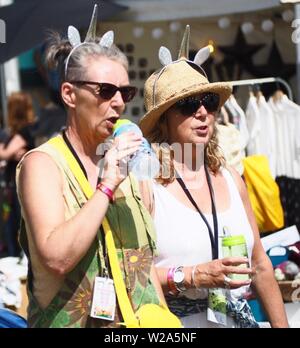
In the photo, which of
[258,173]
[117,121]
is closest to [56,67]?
[117,121]

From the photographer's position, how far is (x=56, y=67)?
256cm

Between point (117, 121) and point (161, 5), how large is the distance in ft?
14.3

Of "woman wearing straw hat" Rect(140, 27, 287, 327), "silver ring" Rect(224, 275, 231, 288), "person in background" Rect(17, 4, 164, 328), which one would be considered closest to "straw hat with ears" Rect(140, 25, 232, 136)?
"woman wearing straw hat" Rect(140, 27, 287, 327)

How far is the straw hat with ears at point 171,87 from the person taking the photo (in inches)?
116

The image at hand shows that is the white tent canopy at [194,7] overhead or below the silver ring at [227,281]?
overhead

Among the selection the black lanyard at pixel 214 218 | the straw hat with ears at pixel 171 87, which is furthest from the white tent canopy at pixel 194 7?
the black lanyard at pixel 214 218

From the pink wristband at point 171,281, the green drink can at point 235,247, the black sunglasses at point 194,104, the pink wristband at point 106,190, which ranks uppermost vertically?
the black sunglasses at point 194,104

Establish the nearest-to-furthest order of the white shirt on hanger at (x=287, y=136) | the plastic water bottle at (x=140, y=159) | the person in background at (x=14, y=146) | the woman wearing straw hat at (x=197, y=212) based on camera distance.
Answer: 1. the plastic water bottle at (x=140, y=159)
2. the woman wearing straw hat at (x=197, y=212)
3. the white shirt on hanger at (x=287, y=136)
4. the person in background at (x=14, y=146)

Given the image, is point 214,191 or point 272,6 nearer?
point 214,191

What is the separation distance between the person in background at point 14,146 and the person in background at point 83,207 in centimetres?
499

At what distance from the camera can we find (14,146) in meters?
7.40

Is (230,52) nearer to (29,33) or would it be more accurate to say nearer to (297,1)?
(29,33)

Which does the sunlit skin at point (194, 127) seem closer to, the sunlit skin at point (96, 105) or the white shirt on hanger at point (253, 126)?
the sunlit skin at point (96, 105)

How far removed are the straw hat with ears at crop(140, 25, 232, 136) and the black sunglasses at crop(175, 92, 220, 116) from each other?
0.02 meters
